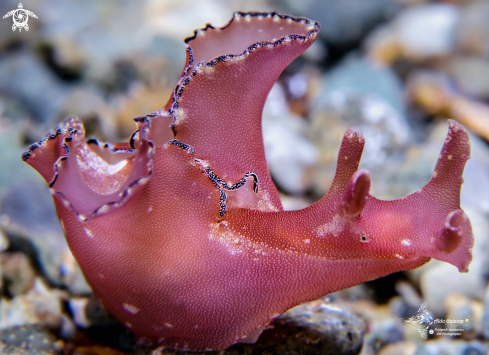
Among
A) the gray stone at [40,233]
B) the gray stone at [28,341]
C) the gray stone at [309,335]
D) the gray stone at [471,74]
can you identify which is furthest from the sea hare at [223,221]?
the gray stone at [471,74]

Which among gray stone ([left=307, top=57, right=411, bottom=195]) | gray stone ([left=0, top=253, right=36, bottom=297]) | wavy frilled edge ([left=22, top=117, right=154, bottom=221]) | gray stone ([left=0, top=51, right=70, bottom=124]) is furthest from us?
gray stone ([left=0, top=51, right=70, bottom=124])

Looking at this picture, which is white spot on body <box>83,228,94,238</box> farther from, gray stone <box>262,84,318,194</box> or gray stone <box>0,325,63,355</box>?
gray stone <box>262,84,318,194</box>

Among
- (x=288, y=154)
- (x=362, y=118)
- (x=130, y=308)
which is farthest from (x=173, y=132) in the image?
(x=362, y=118)

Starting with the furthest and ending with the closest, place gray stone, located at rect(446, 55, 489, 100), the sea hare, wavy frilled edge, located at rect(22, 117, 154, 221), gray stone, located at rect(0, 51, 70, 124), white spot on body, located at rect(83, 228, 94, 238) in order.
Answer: gray stone, located at rect(446, 55, 489, 100)
gray stone, located at rect(0, 51, 70, 124)
white spot on body, located at rect(83, 228, 94, 238)
the sea hare
wavy frilled edge, located at rect(22, 117, 154, 221)

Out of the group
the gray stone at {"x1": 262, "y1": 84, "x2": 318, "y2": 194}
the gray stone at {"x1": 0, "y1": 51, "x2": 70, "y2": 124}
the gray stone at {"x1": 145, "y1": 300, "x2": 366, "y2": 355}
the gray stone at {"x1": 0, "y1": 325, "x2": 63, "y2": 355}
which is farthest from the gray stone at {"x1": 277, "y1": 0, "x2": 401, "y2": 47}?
the gray stone at {"x1": 0, "y1": 325, "x2": 63, "y2": 355}

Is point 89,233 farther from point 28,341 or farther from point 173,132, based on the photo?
point 28,341

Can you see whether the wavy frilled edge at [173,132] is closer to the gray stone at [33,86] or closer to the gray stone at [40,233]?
the gray stone at [40,233]

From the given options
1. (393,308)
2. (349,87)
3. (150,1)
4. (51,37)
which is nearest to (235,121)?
(393,308)

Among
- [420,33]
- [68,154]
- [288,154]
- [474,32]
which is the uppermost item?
[420,33]
